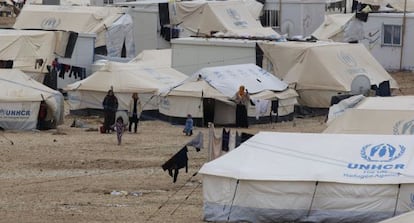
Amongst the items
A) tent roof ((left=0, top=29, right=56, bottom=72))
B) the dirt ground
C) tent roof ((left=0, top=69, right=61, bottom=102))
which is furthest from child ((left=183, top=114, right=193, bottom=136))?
tent roof ((left=0, top=29, right=56, bottom=72))

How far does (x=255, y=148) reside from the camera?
795 inches

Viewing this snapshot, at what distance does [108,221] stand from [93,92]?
16.6 meters

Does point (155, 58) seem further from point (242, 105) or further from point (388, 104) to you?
point (388, 104)

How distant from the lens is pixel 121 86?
119 ft

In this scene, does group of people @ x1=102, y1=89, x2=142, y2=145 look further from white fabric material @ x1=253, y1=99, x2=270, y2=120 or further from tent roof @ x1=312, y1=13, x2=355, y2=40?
tent roof @ x1=312, y1=13, x2=355, y2=40

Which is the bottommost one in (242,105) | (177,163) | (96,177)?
(242,105)

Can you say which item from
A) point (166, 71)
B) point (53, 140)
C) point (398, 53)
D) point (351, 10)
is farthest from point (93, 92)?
point (351, 10)

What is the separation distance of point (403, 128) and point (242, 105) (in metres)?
10.8

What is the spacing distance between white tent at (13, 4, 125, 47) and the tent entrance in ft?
39.0

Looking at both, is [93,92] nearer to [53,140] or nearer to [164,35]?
[53,140]

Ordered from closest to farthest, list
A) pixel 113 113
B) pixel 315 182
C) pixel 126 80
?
pixel 315 182 → pixel 113 113 → pixel 126 80

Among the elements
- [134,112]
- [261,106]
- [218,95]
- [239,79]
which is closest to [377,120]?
[134,112]

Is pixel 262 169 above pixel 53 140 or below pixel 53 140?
above

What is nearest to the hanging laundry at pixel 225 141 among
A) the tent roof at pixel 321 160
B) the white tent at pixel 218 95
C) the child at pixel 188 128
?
the tent roof at pixel 321 160
